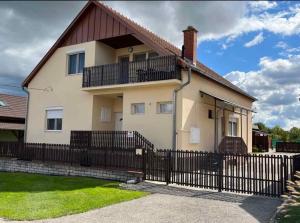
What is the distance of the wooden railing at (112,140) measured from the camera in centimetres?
1524

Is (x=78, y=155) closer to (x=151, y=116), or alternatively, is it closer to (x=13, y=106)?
(x=151, y=116)

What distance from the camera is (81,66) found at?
20.5m

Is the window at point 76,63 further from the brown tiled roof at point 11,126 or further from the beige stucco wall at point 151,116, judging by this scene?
the brown tiled roof at point 11,126

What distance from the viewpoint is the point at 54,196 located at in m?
10.5

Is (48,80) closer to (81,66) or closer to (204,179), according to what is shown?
(81,66)

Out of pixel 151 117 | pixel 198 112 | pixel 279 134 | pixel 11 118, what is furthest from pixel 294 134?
pixel 151 117

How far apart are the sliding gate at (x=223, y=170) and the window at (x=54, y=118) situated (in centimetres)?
945

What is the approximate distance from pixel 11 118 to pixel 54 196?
21534 mm

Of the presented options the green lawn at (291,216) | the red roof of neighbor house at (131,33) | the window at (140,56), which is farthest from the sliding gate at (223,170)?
the window at (140,56)

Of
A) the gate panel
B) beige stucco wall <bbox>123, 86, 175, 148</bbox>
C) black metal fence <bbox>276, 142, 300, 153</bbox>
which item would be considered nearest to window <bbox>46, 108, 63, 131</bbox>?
beige stucco wall <bbox>123, 86, 175, 148</bbox>

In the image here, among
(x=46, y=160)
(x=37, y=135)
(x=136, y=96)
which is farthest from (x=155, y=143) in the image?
(x=37, y=135)

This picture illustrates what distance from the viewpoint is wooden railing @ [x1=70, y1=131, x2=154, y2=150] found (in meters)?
15.2

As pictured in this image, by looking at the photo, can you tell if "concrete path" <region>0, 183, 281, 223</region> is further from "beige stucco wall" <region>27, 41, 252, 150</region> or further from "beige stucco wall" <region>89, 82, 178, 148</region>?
"beige stucco wall" <region>27, 41, 252, 150</region>

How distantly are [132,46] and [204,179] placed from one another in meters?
10.4
